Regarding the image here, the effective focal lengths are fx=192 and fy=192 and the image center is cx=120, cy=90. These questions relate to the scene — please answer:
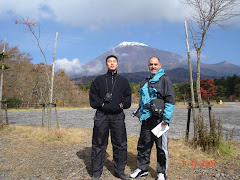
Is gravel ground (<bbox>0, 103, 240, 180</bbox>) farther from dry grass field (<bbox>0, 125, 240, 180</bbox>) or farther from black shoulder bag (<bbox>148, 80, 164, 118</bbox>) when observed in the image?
black shoulder bag (<bbox>148, 80, 164, 118</bbox>)

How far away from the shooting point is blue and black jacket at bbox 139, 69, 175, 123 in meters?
2.63

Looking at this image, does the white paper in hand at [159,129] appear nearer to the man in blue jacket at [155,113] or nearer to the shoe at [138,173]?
the man in blue jacket at [155,113]

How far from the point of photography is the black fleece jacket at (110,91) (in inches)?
107

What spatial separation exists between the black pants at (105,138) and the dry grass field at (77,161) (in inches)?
8.4

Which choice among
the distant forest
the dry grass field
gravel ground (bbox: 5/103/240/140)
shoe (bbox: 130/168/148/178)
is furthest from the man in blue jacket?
the distant forest

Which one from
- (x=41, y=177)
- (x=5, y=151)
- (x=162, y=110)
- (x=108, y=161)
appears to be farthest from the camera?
(x=5, y=151)

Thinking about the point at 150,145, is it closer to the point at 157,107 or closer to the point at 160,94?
the point at 157,107

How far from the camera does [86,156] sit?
12.5ft

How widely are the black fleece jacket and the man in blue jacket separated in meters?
0.28

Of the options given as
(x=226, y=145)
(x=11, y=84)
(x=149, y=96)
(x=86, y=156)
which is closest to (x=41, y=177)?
(x=86, y=156)

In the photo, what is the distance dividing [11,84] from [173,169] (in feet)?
76.7

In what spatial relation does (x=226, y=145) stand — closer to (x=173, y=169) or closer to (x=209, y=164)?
(x=209, y=164)

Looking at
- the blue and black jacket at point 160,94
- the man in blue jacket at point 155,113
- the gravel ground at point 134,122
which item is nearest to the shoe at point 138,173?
the man in blue jacket at point 155,113

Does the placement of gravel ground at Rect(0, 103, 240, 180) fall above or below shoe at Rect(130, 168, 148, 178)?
below
